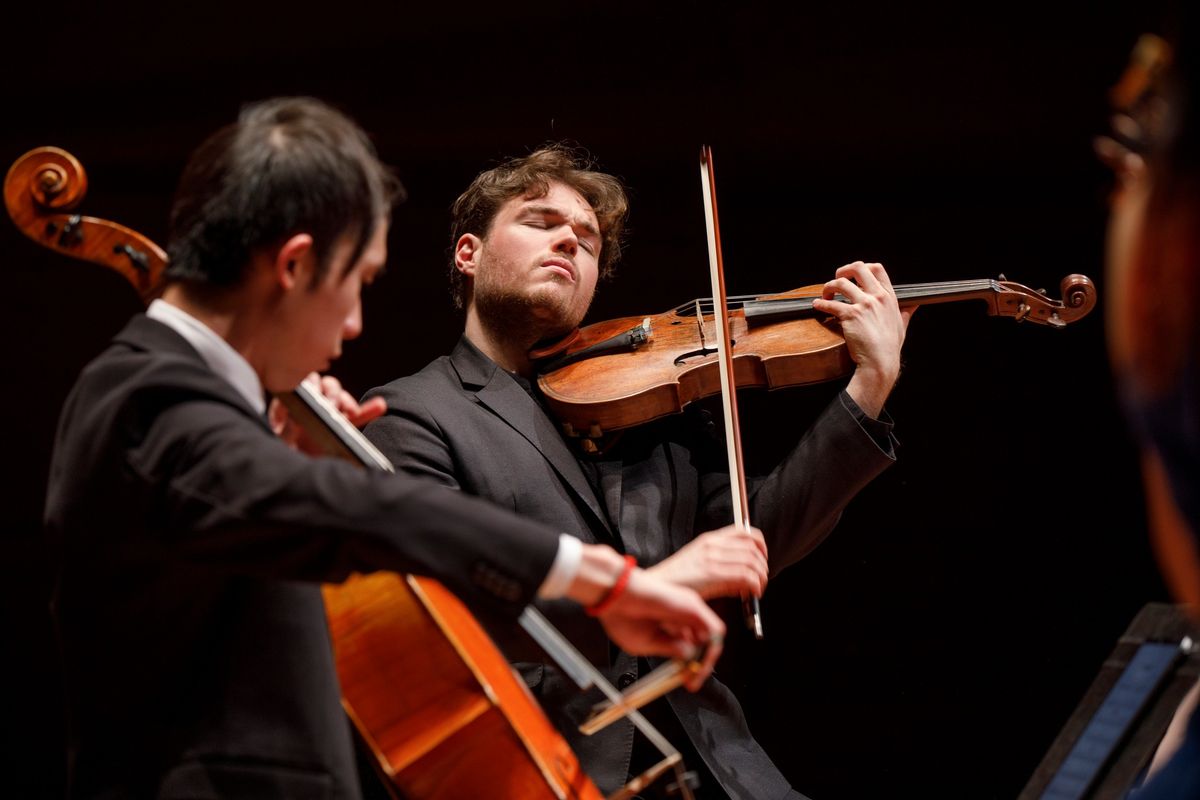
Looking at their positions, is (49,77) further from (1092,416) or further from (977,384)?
(1092,416)


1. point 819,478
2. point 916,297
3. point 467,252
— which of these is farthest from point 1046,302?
point 467,252

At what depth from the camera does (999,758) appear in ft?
9.20

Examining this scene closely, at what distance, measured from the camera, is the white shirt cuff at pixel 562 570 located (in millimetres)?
1082

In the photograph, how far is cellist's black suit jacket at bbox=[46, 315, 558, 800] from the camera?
1053mm

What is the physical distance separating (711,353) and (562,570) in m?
A: 1.14

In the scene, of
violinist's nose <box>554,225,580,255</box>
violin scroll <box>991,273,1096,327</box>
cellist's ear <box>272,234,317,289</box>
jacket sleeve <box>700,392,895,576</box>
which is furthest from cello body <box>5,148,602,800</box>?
violin scroll <box>991,273,1096,327</box>

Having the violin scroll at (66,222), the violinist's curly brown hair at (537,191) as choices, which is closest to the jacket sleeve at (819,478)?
the violinist's curly brown hair at (537,191)

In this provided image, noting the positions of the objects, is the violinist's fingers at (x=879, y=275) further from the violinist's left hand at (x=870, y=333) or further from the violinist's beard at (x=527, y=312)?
the violinist's beard at (x=527, y=312)

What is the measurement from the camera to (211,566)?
1.10 m

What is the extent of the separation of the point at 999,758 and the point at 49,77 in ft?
8.92

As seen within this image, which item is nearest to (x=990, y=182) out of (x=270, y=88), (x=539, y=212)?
(x=539, y=212)

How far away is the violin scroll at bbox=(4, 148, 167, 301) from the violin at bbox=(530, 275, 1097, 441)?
3.19 feet

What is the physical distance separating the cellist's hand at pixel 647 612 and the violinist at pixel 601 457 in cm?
69

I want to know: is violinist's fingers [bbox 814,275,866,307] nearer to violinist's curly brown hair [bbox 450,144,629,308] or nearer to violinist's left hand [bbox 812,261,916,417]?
violinist's left hand [bbox 812,261,916,417]
